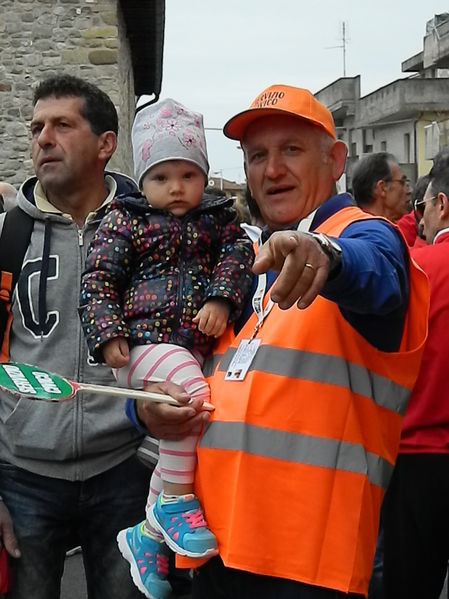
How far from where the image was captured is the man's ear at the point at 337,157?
7.32ft

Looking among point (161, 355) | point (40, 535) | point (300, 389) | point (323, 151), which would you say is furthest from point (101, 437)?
point (323, 151)

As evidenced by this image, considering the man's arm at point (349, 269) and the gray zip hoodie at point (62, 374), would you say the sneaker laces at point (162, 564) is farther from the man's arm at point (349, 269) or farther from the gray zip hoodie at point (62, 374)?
the man's arm at point (349, 269)

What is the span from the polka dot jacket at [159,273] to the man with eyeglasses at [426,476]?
1084 mm

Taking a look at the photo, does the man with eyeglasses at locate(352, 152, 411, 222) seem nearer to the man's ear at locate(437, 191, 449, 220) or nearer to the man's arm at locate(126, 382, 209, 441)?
the man's ear at locate(437, 191, 449, 220)

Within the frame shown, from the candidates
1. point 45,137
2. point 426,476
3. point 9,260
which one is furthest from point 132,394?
point 426,476

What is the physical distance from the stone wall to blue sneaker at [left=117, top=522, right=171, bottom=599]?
1068cm

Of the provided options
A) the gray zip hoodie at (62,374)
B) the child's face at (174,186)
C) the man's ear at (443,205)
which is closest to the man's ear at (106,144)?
the gray zip hoodie at (62,374)

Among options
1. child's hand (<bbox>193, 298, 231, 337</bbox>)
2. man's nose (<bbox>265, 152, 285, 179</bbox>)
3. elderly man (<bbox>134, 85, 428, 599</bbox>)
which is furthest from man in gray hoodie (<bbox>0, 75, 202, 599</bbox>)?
man's nose (<bbox>265, 152, 285, 179</bbox>)

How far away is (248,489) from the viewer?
1979 millimetres

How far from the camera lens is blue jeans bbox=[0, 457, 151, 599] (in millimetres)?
2652

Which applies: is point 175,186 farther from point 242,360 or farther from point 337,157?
point 242,360

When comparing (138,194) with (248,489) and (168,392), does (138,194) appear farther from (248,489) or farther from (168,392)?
(248,489)

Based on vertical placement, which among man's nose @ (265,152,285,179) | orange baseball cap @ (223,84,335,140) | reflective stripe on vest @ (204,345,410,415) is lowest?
reflective stripe on vest @ (204,345,410,415)

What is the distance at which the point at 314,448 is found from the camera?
1955 mm
